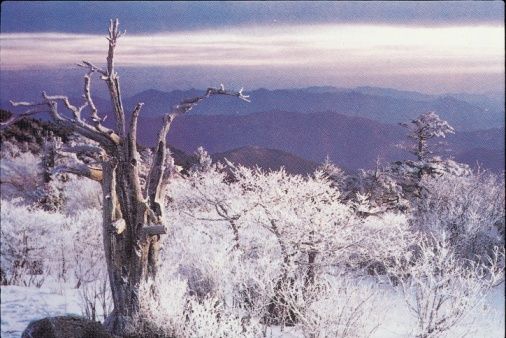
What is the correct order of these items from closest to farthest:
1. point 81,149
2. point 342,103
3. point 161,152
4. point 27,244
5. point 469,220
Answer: point 81,149
point 161,152
point 27,244
point 469,220
point 342,103

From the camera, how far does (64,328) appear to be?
788 centimetres

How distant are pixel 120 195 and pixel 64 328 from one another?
93.0 inches

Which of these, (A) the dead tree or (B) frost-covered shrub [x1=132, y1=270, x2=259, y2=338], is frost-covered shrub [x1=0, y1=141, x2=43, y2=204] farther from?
(B) frost-covered shrub [x1=132, y1=270, x2=259, y2=338]

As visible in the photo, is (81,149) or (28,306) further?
(28,306)

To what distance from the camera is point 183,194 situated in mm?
23250

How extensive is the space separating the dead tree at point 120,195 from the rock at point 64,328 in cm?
116

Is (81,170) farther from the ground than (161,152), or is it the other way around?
(161,152)

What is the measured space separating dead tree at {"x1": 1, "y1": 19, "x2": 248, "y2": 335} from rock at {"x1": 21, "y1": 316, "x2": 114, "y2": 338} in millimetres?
1156

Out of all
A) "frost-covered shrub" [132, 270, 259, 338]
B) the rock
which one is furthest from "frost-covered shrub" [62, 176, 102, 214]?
the rock

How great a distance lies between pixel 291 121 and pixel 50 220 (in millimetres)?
52747

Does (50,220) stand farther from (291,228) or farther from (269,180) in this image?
(291,228)

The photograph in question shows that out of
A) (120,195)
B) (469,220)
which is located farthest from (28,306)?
(469,220)

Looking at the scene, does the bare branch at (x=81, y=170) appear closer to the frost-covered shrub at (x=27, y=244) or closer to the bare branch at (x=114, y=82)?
the bare branch at (x=114, y=82)

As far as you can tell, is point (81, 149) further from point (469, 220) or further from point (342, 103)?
point (342, 103)
